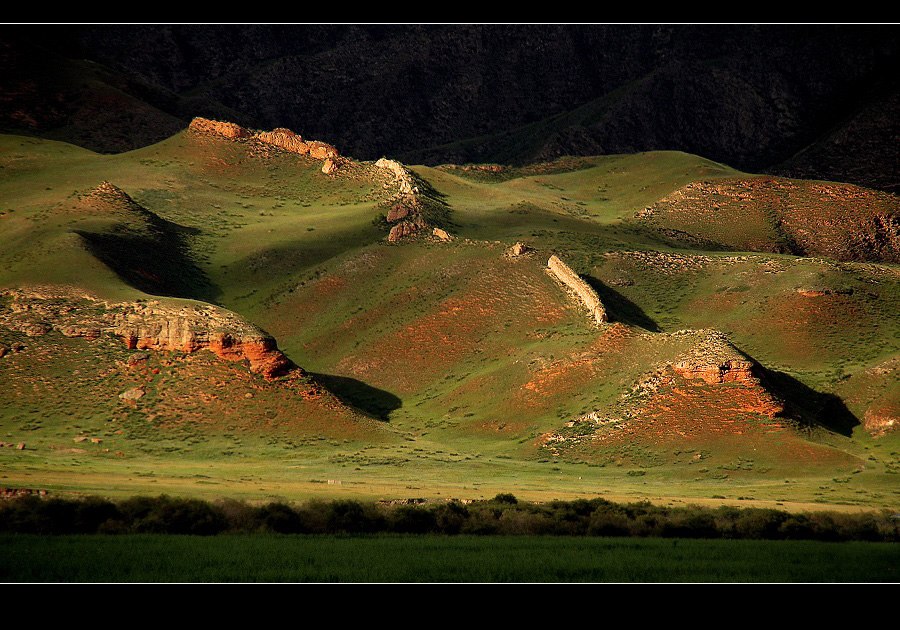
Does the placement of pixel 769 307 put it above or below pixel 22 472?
above

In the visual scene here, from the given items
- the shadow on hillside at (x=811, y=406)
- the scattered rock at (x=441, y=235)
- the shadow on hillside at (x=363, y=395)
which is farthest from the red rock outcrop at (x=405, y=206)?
the shadow on hillside at (x=811, y=406)

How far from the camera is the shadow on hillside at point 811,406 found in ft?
229

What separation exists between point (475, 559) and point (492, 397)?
47288mm

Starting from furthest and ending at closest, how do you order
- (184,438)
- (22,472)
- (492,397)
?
(492,397), (184,438), (22,472)

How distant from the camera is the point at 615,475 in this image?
207 ft

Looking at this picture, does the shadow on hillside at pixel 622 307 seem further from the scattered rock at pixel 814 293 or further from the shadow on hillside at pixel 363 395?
the shadow on hillside at pixel 363 395

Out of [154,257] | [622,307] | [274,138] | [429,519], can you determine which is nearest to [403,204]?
[154,257]

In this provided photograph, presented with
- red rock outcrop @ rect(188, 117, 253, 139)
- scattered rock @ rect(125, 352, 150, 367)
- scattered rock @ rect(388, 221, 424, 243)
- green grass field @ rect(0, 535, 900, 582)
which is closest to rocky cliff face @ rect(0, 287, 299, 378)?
scattered rock @ rect(125, 352, 150, 367)

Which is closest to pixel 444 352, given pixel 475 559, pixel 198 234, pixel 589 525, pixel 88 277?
pixel 88 277

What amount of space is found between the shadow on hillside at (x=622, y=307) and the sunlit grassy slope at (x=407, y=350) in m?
0.42

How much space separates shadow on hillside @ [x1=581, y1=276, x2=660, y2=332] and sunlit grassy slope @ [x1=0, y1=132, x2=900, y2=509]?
417 millimetres

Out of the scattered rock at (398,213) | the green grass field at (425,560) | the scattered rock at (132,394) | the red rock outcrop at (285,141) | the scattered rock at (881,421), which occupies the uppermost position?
the red rock outcrop at (285,141)

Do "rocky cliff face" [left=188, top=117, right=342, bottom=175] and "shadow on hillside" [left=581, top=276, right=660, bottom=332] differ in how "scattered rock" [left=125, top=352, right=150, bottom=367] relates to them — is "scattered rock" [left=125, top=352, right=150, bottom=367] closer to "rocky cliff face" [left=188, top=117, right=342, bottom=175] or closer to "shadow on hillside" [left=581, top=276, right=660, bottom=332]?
"shadow on hillside" [left=581, top=276, right=660, bottom=332]

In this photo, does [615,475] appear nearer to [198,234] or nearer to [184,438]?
[184,438]
